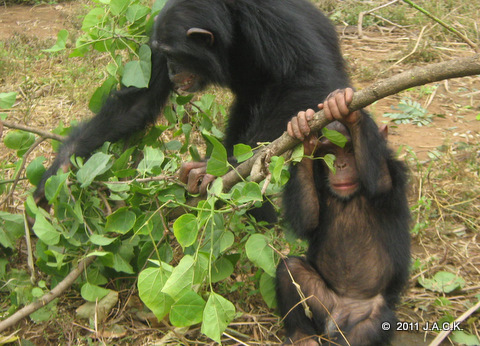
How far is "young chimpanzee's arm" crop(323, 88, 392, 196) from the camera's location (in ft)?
10.5

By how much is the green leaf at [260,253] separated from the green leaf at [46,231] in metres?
1.15

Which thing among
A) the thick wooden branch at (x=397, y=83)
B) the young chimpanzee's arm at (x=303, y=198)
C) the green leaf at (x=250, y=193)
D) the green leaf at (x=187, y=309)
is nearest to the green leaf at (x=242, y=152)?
the thick wooden branch at (x=397, y=83)

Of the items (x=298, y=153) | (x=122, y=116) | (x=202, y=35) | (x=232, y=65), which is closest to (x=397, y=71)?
(x=232, y=65)

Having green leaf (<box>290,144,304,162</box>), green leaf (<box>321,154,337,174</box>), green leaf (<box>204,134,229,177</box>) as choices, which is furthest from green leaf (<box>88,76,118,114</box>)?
green leaf (<box>321,154,337,174</box>)

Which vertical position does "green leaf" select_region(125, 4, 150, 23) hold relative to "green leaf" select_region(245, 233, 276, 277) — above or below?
above

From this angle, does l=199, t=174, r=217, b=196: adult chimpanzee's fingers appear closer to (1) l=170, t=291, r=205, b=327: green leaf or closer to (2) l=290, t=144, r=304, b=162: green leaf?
(2) l=290, t=144, r=304, b=162: green leaf

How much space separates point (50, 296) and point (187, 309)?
1173 mm

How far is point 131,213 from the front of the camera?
137 inches

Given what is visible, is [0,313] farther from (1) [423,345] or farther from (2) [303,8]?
(2) [303,8]

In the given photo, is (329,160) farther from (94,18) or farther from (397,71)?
(397,71)

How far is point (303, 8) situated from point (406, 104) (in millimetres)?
2079

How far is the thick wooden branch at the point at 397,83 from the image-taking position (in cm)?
227

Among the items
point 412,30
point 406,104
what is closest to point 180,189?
point 406,104

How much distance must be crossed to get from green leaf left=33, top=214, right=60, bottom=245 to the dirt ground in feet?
7.09
